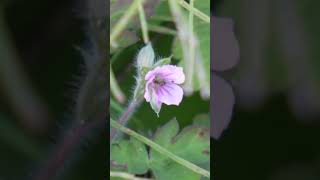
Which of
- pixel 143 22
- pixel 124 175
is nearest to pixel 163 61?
pixel 143 22

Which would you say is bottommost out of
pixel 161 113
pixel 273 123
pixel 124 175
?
pixel 124 175

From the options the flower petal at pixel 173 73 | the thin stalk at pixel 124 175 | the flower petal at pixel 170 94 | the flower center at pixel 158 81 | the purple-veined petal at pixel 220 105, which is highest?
Result: the flower petal at pixel 173 73

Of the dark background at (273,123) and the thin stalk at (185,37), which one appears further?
→ the dark background at (273,123)

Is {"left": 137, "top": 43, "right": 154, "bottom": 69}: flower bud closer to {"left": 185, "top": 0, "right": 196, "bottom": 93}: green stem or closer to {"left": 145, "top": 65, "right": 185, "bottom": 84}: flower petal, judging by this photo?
{"left": 145, "top": 65, "right": 185, "bottom": 84}: flower petal

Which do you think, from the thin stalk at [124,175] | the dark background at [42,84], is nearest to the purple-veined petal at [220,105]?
the thin stalk at [124,175]

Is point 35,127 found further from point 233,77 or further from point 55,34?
point 233,77

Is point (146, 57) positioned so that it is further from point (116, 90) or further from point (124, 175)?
point (124, 175)

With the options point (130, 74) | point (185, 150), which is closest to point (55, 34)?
point (130, 74)

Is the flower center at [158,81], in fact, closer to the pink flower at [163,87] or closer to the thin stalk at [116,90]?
the pink flower at [163,87]
